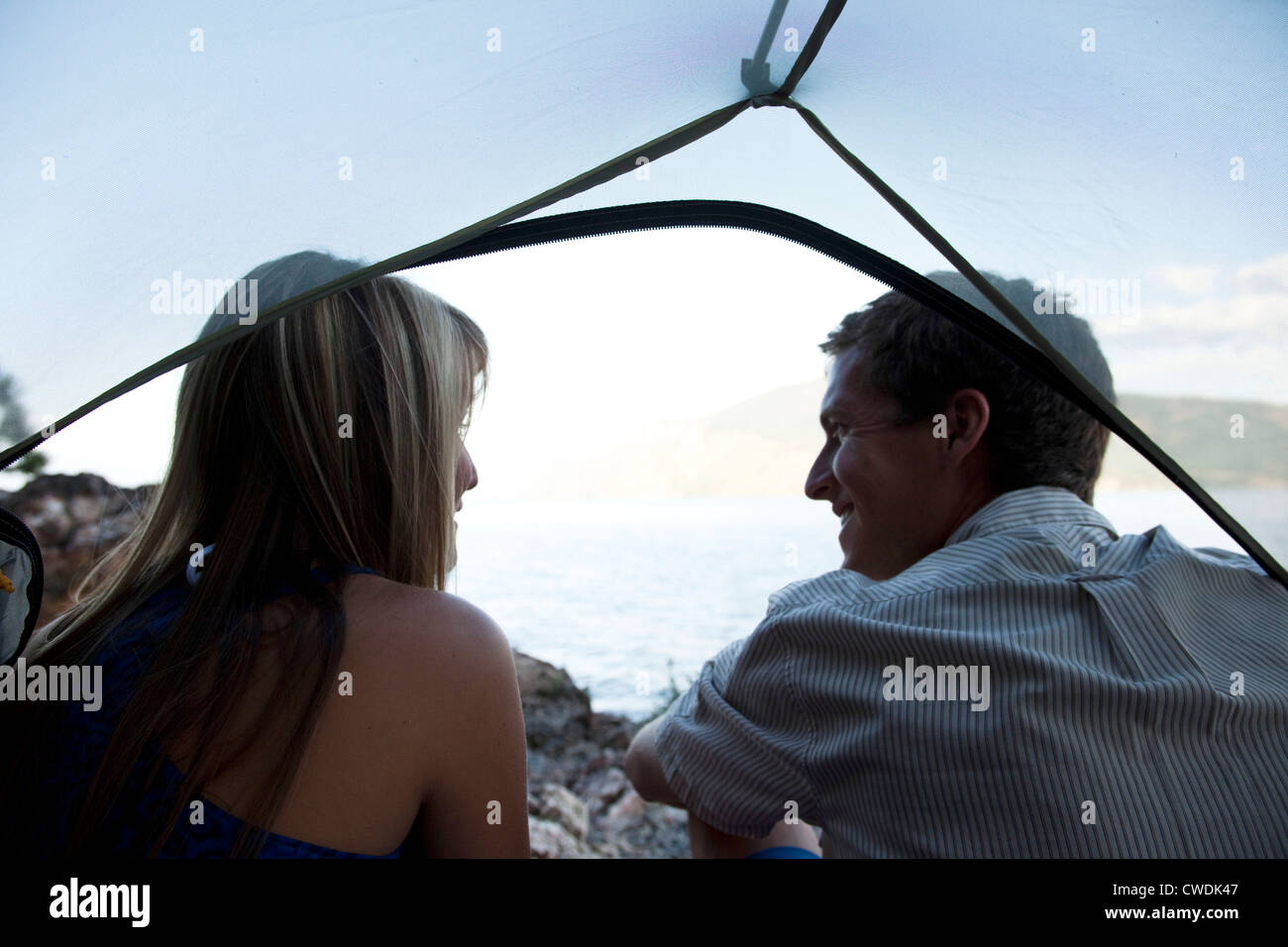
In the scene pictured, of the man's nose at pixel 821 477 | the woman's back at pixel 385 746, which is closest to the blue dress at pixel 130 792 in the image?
the woman's back at pixel 385 746

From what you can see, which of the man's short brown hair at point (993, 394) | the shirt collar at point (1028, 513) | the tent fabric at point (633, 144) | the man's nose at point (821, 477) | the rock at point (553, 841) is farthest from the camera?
the rock at point (553, 841)

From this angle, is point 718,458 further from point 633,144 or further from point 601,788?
point 633,144

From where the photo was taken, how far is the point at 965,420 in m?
1.49

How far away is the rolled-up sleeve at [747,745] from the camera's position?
3.77 ft

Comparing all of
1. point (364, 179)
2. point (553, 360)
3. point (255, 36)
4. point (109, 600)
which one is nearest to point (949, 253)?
point (364, 179)

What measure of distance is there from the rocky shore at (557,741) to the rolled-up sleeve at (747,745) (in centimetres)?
182

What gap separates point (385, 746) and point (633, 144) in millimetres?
861

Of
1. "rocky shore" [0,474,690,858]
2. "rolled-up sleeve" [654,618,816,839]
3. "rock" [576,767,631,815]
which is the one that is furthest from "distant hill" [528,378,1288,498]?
"rolled-up sleeve" [654,618,816,839]

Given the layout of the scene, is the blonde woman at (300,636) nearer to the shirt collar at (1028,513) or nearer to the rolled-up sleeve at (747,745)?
the rolled-up sleeve at (747,745)
